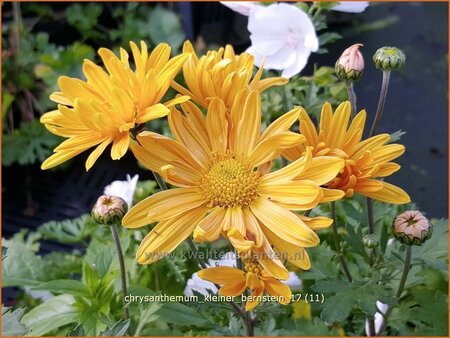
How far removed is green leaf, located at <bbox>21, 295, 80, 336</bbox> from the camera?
954mm

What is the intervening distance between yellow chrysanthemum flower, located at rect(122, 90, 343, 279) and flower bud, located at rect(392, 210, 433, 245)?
0.15 metres

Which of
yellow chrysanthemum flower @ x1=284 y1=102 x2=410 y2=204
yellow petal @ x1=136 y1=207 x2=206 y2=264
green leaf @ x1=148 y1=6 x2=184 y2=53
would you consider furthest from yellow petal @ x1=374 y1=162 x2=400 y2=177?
green leaf @ x1=148 y1=6 x2=184 y2=53

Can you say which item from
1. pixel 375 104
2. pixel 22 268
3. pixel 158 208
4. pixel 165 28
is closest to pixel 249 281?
pixel 158 208

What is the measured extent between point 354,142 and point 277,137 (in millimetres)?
98

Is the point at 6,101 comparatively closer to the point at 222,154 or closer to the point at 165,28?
the point at 165,28

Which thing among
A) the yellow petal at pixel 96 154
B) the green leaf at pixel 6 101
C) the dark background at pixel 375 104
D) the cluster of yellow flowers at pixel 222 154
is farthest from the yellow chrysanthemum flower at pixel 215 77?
the green leaf at pixel 6 101

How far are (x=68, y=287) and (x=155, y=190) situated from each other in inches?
12.3

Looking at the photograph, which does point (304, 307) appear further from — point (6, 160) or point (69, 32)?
point (69, 32)

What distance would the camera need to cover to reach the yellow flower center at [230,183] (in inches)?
26.7

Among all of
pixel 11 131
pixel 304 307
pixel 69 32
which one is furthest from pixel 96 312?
pixel 69 32

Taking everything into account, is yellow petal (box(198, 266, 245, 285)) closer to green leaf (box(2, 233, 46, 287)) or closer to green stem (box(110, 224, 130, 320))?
green stem (box(110, 224, 130, 320))

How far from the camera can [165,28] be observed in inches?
75.5

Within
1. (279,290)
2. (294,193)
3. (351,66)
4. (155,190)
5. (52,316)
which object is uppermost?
(351,66)

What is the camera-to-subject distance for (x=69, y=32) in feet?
6.70
